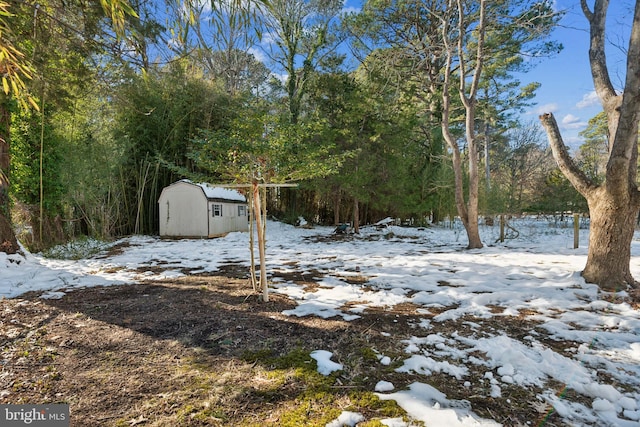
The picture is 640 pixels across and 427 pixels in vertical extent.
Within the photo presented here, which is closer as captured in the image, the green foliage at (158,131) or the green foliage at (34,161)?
the green foliage at (34,161)

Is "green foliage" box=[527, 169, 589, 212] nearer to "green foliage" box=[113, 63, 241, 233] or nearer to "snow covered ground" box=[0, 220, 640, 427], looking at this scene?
"snow covered ground" box=[0, 220, 640, 427]

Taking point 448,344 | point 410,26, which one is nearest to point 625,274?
point 448,344

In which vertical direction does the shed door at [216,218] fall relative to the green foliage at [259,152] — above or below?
below

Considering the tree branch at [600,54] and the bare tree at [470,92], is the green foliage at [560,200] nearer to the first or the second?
the bare tree at [470,92]

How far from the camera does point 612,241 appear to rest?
3.50m

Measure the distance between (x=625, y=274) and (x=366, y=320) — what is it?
10.5 ft

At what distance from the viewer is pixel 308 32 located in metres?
12.7

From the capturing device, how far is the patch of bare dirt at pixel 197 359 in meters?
1.44

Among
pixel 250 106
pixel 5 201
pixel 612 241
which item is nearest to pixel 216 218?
pixel 5 201

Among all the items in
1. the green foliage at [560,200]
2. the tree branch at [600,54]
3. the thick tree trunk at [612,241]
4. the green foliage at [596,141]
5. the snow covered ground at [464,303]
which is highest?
the green foliage at [596,141]

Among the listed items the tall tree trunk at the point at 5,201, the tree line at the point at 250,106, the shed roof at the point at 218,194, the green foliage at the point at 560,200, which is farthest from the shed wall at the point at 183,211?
the green foliage at the point at 560,200

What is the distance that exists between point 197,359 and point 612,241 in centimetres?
446

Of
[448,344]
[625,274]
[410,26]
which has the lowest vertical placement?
[448,344]

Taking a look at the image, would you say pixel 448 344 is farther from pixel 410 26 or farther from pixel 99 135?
pixel 99 135
